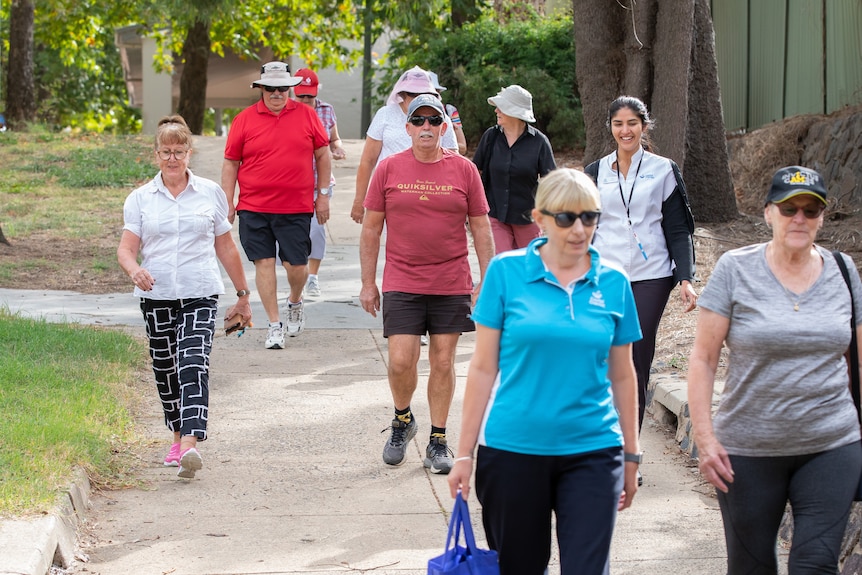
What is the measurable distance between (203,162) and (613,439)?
15477 millimetres

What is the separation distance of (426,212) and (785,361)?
2.63 meters

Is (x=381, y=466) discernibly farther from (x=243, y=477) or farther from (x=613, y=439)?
(x=613, y=439)

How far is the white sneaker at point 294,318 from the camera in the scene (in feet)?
31.0

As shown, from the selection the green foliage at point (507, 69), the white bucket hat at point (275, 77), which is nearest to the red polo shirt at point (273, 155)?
the white bucket hat at point (275, 77)

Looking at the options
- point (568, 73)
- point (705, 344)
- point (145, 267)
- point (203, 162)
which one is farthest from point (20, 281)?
point (568, 73)

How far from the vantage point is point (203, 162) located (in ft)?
60.5

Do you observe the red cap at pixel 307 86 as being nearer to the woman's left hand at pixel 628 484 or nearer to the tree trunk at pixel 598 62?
the tree trunk at pixel 598 62

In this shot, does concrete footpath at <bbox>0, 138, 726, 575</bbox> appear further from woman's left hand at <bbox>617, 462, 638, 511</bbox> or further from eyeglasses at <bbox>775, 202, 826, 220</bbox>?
eyeglasses at <bbox>775, 202, 826, 220</bbox>

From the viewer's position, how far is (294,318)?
9.46 metres

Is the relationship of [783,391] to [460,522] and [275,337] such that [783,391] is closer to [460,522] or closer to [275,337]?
[460,522]

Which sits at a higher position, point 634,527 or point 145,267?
point 145,267

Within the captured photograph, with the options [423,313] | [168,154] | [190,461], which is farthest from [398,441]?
[168,154]

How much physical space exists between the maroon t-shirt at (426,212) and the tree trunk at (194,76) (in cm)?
2018

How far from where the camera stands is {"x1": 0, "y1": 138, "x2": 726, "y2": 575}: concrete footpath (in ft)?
16.9
